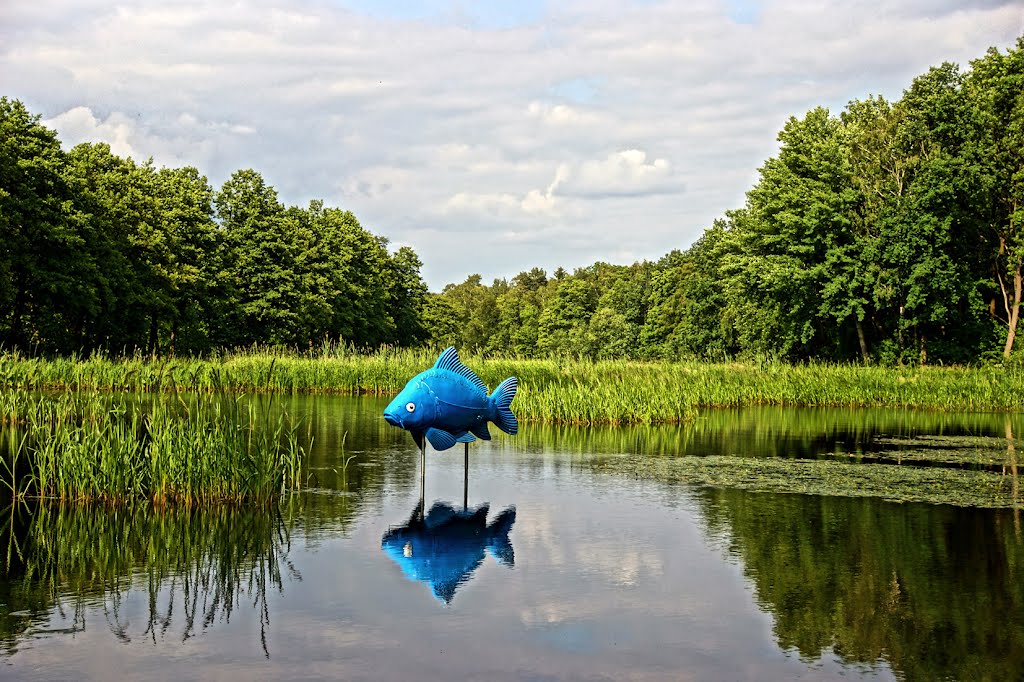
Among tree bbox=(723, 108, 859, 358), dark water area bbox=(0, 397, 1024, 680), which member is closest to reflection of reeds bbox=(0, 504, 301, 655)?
dark water area bbox=(0, 397, 1024, 680)

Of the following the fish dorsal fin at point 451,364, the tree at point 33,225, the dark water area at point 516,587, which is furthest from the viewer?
the tree at point 33,225

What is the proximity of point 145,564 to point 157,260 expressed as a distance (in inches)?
1421

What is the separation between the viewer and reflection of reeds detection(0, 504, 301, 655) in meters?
7.32

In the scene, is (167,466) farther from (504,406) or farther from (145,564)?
(504,406)

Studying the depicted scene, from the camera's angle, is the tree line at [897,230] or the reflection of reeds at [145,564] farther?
the tree line at [897,230]

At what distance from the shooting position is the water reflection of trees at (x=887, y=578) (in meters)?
6.92

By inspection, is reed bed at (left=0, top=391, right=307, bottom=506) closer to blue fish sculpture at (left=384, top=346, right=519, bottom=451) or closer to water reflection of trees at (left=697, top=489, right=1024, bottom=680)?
blue fish sculpture at (left=384, top=346, right=519, bottom=451)

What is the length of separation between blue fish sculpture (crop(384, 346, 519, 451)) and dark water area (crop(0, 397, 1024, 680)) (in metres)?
0.91

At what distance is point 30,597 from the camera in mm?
7676

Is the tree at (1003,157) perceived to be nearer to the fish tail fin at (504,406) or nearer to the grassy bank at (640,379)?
the grassy bank at (640,379)

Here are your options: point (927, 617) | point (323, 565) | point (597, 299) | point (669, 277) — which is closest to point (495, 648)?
point (323, 565)

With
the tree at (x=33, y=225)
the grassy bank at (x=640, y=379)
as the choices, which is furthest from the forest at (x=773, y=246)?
the grassy bank at (x=640, y=379)

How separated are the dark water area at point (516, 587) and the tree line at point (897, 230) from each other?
2567cm

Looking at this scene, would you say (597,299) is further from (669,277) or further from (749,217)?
(749,217)
